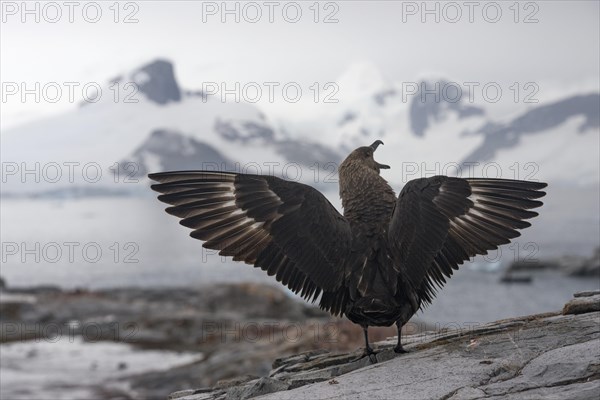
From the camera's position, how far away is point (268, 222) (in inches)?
340

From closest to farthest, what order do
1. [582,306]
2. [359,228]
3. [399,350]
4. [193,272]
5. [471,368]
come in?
[471,368] < [359,228] < [399,350] < [582,306] < [193,272]

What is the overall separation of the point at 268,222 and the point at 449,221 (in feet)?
6.78

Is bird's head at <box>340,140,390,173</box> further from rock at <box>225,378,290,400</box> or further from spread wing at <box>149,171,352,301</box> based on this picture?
rock at <box>225,378,290,400</box>

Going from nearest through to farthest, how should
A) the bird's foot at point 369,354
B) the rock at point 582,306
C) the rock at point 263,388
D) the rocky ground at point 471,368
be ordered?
the rocky ground at point 471,368
the rock at point 263,388
the bird's foot at point 369,354
the rock at point 582,306

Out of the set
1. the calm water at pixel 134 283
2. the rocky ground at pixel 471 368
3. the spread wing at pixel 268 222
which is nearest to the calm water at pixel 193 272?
the calm water at pixel 134 283

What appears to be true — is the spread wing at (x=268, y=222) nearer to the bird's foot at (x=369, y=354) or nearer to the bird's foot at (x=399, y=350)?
the bird's foot at (x=369, y=354)

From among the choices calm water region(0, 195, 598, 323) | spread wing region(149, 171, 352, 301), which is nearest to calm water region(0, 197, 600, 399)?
calm water region(0, 195, 598, 323)

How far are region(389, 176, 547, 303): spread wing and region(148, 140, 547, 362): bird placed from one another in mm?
11

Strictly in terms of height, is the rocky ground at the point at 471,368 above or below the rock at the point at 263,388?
above

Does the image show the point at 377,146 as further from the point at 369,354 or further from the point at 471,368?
the point at 471,368

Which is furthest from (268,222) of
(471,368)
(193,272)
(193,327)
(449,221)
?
(193,272)

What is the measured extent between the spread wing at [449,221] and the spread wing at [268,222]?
Result: 692 millimetres

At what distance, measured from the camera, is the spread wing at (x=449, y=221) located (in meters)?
8.30
